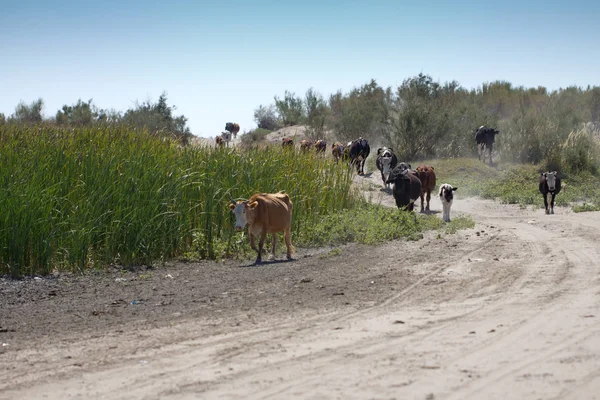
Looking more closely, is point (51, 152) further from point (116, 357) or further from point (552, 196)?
point (552, 196)

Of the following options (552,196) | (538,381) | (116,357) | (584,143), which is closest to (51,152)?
(116,357)

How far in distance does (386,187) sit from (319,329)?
2124 cm

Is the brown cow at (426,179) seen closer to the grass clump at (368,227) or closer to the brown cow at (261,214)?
the grass clump at (368,227)

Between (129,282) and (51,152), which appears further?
(51,152)

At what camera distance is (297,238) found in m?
16.5

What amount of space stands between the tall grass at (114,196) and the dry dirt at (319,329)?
689 millimetres

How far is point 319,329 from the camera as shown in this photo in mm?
8188

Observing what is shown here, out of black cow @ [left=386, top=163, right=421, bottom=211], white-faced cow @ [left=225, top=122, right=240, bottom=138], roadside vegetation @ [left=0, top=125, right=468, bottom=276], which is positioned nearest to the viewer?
roadside vegetation @ [left=0, top=125, right=468, bottom=276]

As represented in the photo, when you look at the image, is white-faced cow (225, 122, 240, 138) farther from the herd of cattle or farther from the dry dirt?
the dry dirt

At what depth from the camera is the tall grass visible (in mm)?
12805

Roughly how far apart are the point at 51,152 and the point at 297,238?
5.17 metres

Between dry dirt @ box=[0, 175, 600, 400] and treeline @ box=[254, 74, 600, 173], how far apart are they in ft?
71.8

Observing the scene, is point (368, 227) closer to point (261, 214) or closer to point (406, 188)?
point (261, 214)

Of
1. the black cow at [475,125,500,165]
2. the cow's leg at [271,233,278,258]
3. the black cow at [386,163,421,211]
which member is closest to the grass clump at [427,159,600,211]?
the black cow at [475,125,500,165]
